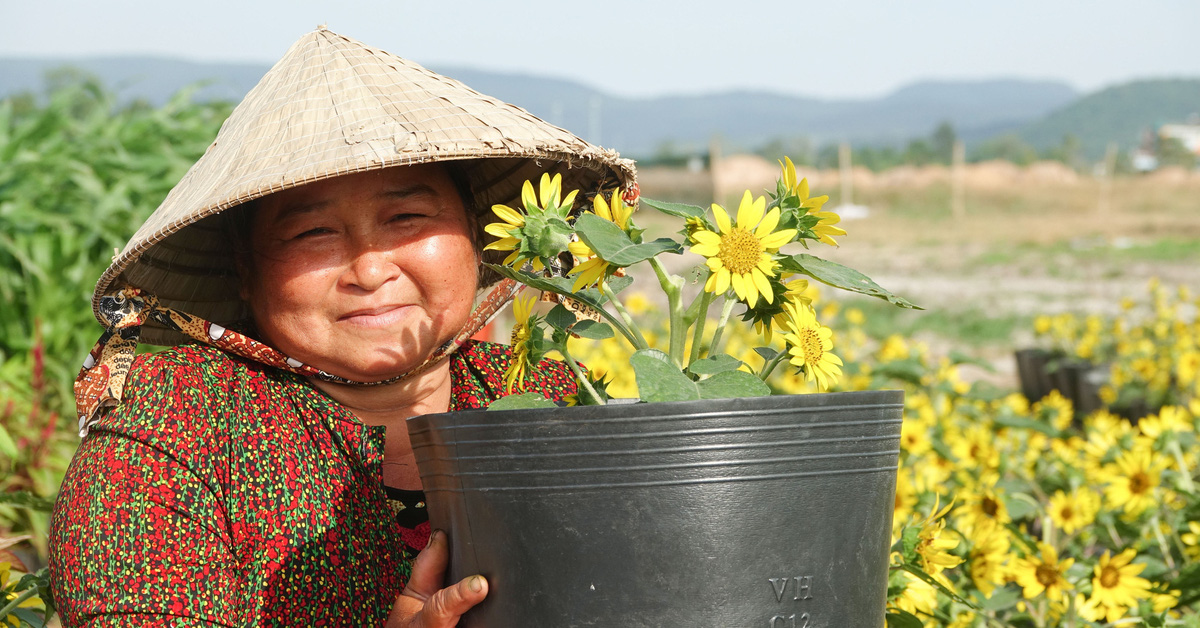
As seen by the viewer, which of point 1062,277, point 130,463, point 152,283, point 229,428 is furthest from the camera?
point 1062,277

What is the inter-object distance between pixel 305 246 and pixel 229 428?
243 mm

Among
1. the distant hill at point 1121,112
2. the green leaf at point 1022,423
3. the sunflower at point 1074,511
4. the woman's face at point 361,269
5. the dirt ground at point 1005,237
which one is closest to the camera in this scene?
the woman's face at point 361,269

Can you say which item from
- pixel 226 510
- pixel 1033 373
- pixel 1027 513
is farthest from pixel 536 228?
pixel 1033 373

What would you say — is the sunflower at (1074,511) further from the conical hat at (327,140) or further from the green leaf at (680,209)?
the green leaf at (680,209)

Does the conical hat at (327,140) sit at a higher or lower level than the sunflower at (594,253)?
higher

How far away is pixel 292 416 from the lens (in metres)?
1.46

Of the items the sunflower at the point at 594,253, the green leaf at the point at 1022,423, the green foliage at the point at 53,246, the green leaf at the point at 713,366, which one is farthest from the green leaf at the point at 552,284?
the green leaf at the point at 1022,423

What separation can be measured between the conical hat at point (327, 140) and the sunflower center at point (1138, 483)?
1183 mm

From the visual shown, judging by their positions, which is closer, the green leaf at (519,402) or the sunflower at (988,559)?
the green leaf at (519,402)

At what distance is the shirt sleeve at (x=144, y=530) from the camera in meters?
1.21

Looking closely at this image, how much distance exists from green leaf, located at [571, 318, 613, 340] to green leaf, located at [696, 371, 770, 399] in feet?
0.33

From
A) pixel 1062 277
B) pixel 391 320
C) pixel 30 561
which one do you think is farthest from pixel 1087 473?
pixel 1062 277

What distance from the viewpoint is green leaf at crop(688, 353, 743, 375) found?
102cm

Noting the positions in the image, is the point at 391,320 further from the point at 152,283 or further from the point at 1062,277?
the point at 1062,277
